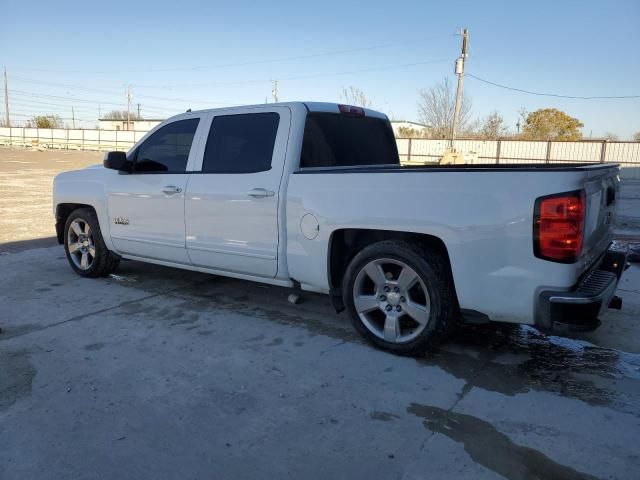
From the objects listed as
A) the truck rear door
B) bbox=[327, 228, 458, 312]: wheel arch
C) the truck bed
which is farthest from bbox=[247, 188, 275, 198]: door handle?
bbox=[327, 228, 458, 312]: wheel arch

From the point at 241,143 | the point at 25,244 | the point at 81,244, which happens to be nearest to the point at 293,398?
the point at 241,143

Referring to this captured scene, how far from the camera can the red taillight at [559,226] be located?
3059mm

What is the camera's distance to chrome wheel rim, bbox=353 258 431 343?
3.78m

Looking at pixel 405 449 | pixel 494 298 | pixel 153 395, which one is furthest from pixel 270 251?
pixel 405 449

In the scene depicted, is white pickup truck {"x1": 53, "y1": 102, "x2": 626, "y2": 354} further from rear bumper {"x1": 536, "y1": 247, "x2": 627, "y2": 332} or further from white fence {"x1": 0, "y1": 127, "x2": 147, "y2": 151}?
white fence {"x1": 0, "y1": 127, "x2": 147, "y2": 151}

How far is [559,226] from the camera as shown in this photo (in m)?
3.09

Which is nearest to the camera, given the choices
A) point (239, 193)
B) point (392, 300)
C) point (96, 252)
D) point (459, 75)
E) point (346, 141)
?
point (392, 300)

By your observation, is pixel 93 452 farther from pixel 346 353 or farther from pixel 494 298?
pixel 494 298

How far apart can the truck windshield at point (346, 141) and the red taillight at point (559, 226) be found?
2027 mm

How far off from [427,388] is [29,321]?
3495mm

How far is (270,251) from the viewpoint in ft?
14.6

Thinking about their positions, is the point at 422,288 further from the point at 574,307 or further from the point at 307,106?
the point at 307,106

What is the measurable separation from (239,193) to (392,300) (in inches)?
64.5

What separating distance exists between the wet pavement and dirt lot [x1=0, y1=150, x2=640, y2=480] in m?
0.01
